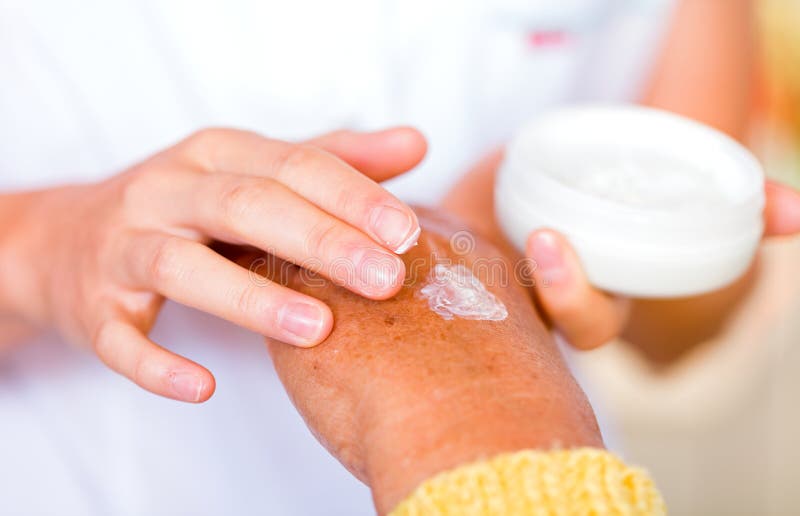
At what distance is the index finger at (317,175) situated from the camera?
561mm

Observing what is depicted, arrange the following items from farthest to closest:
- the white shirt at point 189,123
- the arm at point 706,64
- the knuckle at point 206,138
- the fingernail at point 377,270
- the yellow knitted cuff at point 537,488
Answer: the arm at point 706,64
the white shirt at point 189,123
the knuckle at point 206,138
the fingernail at point 377,270
the yellow knitted cuff at point 537,488

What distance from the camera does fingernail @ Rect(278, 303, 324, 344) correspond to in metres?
0.55

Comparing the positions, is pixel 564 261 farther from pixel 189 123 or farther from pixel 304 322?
pixel 189 123

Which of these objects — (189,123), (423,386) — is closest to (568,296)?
(423,386)

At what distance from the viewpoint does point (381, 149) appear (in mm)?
667

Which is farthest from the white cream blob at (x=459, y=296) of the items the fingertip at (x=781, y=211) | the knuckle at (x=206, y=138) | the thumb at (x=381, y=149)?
the fingertip at (x=781, y=211)

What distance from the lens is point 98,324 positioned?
0.65 meters

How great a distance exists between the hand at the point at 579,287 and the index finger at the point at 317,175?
0.43ft

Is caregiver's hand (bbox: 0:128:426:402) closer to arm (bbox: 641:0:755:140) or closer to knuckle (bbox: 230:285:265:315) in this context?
knuckle (bbox: 230:285:265:315)

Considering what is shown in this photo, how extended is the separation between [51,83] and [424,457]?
613 millimetres

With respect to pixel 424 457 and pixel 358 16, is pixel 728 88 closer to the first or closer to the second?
pixel 358 16

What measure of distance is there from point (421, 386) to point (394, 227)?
0.13 meters

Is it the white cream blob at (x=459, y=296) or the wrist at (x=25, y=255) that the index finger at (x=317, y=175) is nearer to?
the white cream blob at (x=459, y=296)

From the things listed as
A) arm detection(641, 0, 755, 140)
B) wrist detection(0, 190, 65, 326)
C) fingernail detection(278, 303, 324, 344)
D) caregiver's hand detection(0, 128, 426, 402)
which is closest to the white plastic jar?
caregiver's hand detection(0, 128, 426, 402)
